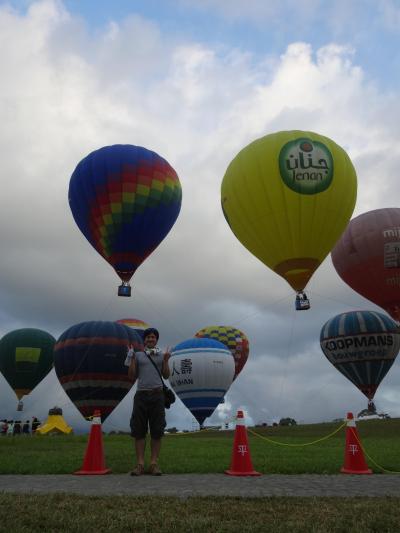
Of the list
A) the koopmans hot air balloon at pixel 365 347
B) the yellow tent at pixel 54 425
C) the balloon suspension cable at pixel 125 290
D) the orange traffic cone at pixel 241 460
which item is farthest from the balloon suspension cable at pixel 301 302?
the yellow tent at pixel 54 425

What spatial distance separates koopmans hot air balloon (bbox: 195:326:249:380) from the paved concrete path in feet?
135

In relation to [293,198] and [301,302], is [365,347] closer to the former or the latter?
[301,302]

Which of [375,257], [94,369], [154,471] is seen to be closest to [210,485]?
[154,471]

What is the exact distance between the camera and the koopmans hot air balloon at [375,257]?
31.4 m

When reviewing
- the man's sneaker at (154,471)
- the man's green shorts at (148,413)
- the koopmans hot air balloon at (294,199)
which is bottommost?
the man's sneaker at (154,471)

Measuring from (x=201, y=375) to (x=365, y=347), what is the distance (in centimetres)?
1179

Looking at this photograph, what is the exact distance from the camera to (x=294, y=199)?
20250 mm

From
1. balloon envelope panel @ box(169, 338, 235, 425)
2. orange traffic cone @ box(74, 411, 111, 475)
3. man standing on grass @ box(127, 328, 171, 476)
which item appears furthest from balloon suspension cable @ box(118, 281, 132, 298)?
man standing on grass @ box(127, 328, 171, 476)

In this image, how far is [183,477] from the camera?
701 centimetres

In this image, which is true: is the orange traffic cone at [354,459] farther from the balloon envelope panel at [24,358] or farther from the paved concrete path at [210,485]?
the balloon envelope panel at [24,358]

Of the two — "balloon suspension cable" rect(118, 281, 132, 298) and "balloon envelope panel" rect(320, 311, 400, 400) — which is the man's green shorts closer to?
"balloon suspension cable" rect(118, 281, 132, 298)

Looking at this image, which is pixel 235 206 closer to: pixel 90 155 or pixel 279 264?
pixel 279 264

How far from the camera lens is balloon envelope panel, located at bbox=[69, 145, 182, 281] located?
87.2 feet

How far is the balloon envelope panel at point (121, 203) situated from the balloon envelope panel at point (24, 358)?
1884 cm
